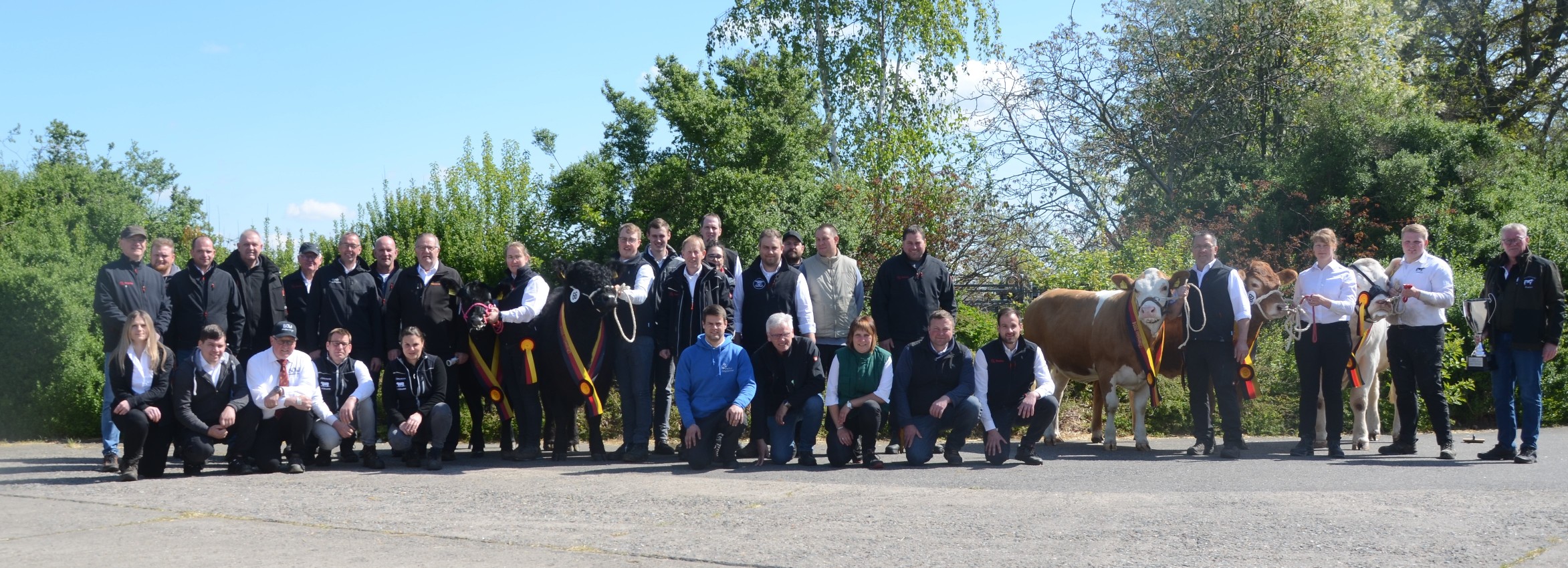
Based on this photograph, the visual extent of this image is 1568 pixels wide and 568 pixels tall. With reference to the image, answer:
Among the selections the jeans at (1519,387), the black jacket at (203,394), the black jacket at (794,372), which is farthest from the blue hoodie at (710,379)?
the jeans at (1519,387)

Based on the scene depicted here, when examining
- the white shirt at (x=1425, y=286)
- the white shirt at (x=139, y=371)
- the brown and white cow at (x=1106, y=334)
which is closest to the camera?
the white shirt at (x=139, y=371)

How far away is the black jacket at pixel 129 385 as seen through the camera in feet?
27.5

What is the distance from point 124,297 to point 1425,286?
32.2ft

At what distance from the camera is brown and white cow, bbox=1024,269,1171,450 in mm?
10047

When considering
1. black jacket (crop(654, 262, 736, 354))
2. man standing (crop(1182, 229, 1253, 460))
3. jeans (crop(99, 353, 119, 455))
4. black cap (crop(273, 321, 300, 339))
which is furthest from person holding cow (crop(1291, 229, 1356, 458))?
jeans (crop(99, 353, 119, 455))

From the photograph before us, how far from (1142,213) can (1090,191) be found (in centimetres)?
114

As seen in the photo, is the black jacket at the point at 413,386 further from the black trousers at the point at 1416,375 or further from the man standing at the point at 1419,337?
the black trousers at the point at 1416,375

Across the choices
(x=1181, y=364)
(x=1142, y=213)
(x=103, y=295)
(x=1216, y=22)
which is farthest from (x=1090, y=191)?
(x=103, y=295)

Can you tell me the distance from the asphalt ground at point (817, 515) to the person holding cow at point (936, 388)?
0.25m

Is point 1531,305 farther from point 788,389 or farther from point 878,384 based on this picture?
point 788,389

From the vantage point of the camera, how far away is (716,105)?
60.1ft

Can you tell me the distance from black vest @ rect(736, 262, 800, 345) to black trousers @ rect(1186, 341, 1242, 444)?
322cm

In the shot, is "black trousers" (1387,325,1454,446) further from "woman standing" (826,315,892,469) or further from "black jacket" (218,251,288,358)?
"black jacket" (218,251,288,358)

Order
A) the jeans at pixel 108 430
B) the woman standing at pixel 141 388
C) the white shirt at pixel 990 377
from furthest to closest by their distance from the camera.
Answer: the white shirt at pixel 990 377 → the jeans at pixel 108 430 → the woman standing at pixel 141 388
